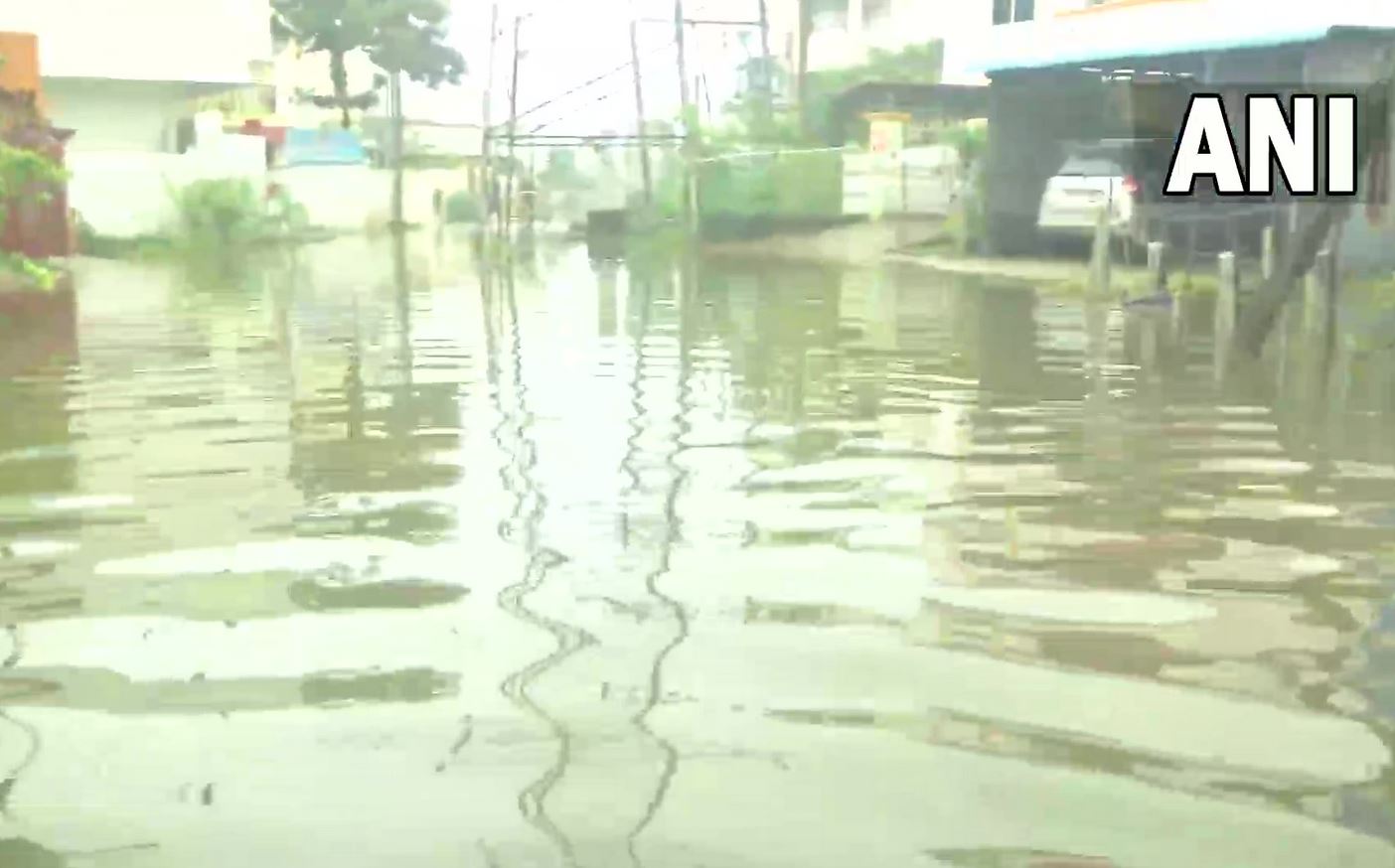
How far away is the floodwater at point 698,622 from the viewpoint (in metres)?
3.22

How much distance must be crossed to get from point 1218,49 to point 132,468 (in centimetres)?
1378

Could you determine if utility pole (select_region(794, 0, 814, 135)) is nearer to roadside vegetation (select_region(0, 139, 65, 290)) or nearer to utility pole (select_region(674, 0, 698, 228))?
utility pole (select_region(674, 0, 698, 228))

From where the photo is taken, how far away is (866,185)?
26.2 m

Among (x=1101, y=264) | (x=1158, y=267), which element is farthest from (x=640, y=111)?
(x=1158, y=267)

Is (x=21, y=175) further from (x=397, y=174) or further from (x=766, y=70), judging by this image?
(x=766, y=70)

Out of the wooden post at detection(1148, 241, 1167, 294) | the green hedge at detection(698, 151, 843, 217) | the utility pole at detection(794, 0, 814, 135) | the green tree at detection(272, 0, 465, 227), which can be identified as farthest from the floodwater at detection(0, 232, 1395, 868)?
the green tree at detection(272, 0, 465, 227)

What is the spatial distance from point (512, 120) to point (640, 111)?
8.42 feet

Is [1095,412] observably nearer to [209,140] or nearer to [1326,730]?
[1326,730]

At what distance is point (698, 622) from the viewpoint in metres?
4.61

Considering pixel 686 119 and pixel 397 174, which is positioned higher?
pixel 686 119

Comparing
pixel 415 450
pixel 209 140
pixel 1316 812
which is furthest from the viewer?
pixel 209 140

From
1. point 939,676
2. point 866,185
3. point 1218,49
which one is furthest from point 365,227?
point 939,676

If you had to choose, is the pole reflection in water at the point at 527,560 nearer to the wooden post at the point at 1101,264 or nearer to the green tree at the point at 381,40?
the wooden post at the point at 1101,264

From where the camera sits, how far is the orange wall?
23344mm
